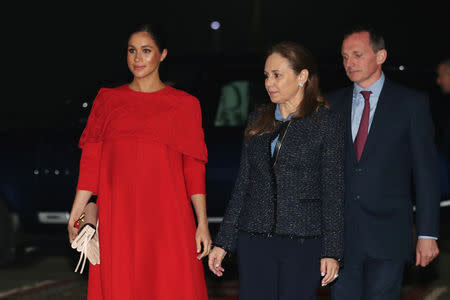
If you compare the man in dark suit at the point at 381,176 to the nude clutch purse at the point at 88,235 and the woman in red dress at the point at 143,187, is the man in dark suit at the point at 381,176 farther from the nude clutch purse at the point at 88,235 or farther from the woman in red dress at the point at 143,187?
the nude clutch purse at the point at 88,235

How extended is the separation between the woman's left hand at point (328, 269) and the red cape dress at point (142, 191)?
87cm

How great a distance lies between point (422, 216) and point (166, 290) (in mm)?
1306

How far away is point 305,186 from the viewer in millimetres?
3887

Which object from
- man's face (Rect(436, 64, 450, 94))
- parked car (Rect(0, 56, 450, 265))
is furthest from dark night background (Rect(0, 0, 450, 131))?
man's face (Rect(436, 64, 450, 94))

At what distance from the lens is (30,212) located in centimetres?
797

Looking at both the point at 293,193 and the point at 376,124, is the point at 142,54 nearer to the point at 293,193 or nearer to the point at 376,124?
the point at 293,193

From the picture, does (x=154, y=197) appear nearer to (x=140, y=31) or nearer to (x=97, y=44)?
(x=140, y=31)

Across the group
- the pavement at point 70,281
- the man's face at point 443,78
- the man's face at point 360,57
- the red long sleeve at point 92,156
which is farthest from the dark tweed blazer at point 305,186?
the man's face at point 443,78

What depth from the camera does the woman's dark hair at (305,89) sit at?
3963mm

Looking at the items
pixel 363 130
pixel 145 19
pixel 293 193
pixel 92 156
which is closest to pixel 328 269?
pixel 293 193

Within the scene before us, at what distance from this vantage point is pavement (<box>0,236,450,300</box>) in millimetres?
7148

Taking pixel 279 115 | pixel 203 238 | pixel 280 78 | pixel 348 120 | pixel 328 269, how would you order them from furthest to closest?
pixel 348 120
pixel 203 238
pixel 279 115
pixel 280 78
pixel 328 269

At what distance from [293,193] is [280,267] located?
0.33 meters

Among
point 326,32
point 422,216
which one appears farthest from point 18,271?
point 326,32
